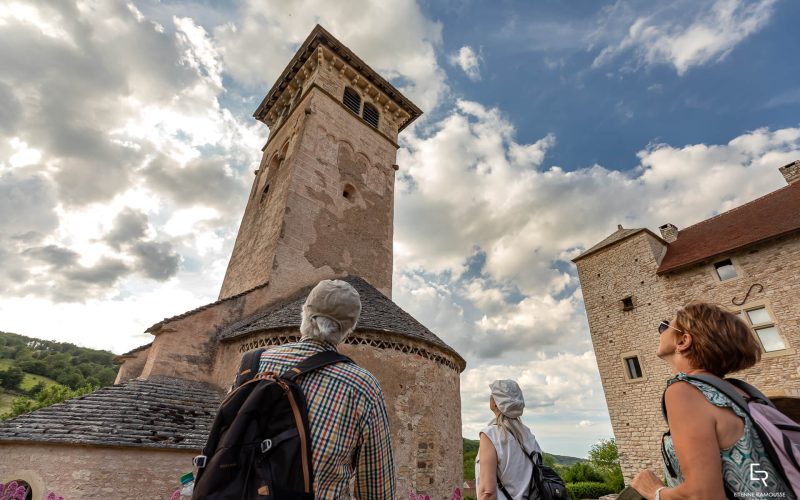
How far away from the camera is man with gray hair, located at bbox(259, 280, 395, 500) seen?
1.75 metres

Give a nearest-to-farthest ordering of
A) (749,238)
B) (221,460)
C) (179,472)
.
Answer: (221,460)
(179,472)
(749,238)

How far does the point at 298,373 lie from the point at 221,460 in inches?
18.2

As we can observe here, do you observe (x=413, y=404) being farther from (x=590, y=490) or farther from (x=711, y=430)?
(x=590, y=490)

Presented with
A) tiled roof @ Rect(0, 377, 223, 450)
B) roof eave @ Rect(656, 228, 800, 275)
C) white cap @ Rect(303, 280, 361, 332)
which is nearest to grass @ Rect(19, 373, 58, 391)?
tiled roof @ Rect(0, 377, 223, 450)

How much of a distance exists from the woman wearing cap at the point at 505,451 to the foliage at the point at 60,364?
203ft

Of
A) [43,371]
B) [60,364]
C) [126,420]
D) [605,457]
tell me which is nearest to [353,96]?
[126,420]

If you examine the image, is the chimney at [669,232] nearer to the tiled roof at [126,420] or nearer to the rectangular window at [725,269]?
the rectangular window at [725,269]

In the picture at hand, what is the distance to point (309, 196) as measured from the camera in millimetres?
12086

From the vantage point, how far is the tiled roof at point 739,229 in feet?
41.3

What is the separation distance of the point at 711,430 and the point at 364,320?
7.09m

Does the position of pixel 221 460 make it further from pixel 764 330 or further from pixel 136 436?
pixel 764 330

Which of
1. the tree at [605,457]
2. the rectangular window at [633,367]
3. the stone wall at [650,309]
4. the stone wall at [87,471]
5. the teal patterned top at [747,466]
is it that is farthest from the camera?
the tree at [605,457]

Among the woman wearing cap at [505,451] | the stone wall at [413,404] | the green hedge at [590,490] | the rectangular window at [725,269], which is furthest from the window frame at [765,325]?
the woman wearing cap at [505,451]

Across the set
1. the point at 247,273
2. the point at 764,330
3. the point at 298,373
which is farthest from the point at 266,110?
the point at 764,330
